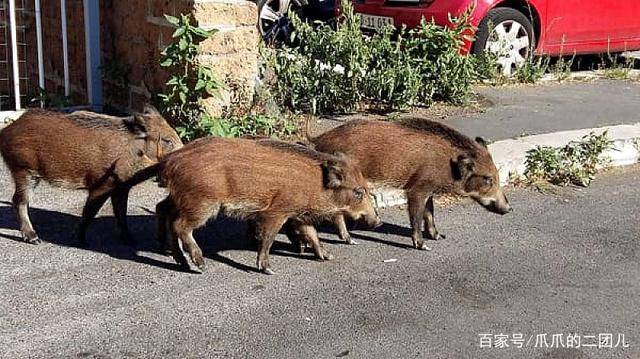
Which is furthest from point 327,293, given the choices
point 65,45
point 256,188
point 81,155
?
point 65,45

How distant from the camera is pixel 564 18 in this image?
37.9 feet

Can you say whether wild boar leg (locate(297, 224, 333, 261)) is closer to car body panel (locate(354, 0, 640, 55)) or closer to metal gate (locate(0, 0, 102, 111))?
metal gate (locate(0, 0, 102, 111))

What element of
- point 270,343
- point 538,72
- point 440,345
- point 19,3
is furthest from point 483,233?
point 19,3

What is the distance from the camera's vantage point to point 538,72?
11.2 metres

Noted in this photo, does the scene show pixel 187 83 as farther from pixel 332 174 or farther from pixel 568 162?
pixel 568 162

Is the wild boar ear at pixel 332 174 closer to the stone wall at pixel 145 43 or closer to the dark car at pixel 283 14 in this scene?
the stone wall at pixel 145 43

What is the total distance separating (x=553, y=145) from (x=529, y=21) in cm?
353

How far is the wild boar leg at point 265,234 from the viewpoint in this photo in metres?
5.44

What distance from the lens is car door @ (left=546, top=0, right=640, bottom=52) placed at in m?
11.5

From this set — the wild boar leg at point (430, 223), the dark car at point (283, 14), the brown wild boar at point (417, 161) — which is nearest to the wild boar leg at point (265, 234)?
the brown wild boar at point (417, 161)

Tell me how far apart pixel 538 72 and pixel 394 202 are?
16.0 ft

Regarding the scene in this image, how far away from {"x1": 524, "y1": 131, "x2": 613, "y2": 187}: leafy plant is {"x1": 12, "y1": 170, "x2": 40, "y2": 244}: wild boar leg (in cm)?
415

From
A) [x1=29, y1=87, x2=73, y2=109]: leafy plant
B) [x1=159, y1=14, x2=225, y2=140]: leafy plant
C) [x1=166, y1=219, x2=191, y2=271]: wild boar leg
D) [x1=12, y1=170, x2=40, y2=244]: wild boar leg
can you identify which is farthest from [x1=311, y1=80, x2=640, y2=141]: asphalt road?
[x1=12, y1=170, x2=40, y2=244]: wild boar leg

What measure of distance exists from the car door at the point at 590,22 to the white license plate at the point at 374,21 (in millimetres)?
2156
